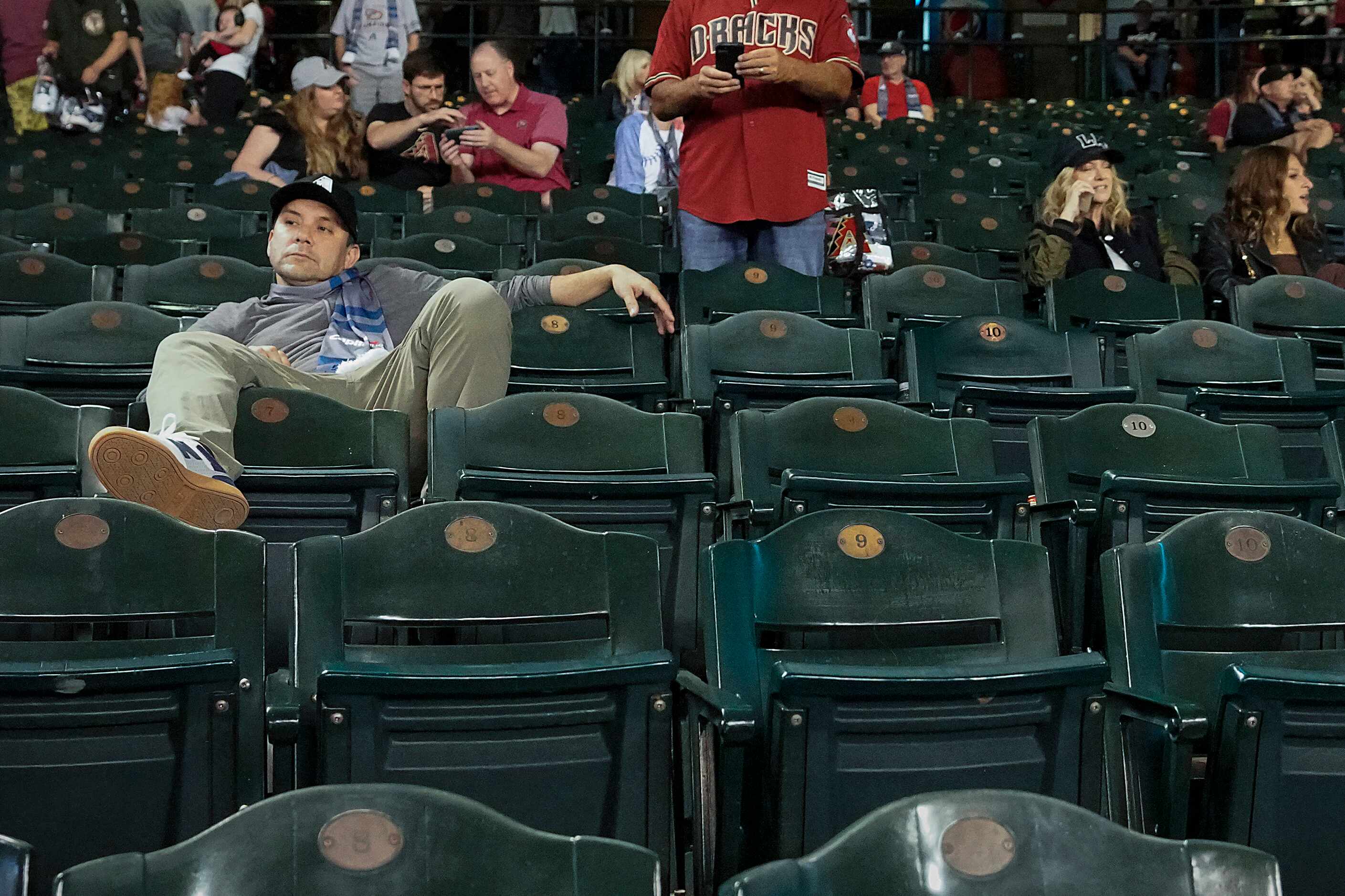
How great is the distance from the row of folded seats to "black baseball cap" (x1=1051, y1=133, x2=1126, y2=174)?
300 centimetres

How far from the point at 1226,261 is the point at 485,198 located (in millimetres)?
3128

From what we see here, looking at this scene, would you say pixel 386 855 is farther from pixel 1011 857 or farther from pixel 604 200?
pixel 604 200

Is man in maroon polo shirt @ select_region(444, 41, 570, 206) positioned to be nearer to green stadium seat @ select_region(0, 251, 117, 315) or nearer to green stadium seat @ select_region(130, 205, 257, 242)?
green stadium seat @ select_region(130, 205, 257, 242)

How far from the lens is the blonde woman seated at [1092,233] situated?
5805 mm

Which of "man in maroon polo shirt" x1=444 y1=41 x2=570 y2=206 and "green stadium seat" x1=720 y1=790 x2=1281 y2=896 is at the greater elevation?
"man in maroon polo shirt" x1=444 y1=41 x2=570 y2=206

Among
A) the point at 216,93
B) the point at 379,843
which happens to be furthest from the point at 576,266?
the point at 216,93

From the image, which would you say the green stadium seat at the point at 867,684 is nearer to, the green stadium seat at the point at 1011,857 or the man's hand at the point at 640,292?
the green stadium seat at the point at 1011,857

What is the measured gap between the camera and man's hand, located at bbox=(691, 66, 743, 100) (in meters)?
4.88

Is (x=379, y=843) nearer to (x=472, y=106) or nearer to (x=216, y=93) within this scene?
(x=472, y=106)

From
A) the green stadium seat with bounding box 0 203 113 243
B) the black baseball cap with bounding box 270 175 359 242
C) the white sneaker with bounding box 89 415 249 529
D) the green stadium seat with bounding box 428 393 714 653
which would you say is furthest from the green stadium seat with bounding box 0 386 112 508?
the green stadium seat with bounding box 0 203 113 243

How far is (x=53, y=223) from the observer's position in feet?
20.3

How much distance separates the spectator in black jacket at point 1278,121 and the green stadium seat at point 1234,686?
7.32m

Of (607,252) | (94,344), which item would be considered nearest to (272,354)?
(94,344)

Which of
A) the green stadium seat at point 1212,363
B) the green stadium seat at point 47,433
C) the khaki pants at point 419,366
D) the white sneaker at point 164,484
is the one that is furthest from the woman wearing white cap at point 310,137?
the white sneaker at point 164,484
